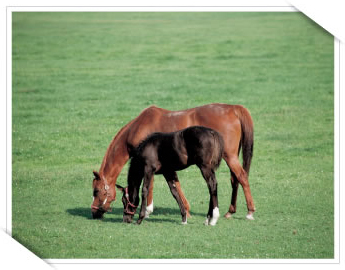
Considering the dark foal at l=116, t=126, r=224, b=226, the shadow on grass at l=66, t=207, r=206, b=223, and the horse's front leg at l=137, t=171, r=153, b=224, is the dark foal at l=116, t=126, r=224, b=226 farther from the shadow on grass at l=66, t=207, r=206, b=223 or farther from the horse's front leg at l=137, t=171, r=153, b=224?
the shadow on grass at l=66, t=207, r=206, b=223

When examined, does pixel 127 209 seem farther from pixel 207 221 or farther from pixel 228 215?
pixel 228 215

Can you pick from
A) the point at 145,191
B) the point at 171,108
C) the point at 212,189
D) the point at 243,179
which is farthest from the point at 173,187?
the point at 171,108

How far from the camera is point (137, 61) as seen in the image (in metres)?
20.3

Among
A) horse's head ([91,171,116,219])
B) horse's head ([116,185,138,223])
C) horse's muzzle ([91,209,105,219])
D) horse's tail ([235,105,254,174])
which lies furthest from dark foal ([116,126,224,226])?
horse's tail ([235,105,254,174])

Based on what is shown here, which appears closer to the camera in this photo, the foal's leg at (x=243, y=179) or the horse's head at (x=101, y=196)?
the foal's leg at (x=243, y=179)

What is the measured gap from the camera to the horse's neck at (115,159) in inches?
372

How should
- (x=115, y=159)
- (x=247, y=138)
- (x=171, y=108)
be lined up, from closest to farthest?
(x=247, y=138) < (x=115, y=159) < (x=171, y=108)

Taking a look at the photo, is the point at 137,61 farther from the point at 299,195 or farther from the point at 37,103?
the point at 299,195

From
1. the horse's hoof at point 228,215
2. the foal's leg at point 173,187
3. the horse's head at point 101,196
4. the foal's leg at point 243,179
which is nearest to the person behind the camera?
the foal's leg at point 173,187

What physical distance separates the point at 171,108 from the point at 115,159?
7688mm

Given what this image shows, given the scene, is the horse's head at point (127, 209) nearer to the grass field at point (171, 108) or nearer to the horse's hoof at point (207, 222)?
the grass field at point (171, 108)

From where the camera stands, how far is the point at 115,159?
375 inches

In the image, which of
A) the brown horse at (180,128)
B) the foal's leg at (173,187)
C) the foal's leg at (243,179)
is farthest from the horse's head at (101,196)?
the foal's leg at (243,179)

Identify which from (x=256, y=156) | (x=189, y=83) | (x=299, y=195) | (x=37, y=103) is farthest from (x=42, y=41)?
(x=299, y=195)
